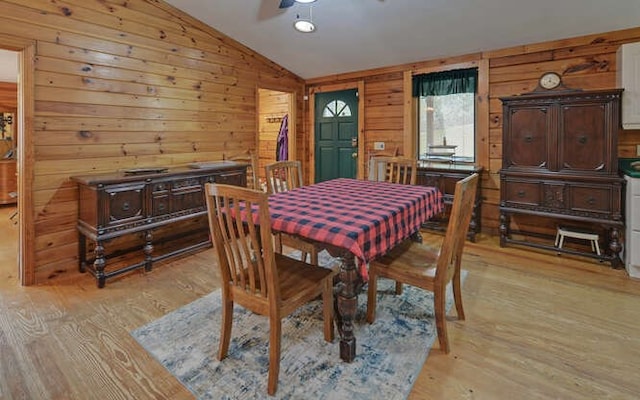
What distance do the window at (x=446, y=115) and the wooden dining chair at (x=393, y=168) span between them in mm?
1312

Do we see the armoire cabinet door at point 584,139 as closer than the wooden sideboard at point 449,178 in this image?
Yes

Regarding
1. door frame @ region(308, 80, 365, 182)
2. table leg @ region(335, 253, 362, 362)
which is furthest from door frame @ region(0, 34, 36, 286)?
door frame @ region(308, 80, 365, 182)

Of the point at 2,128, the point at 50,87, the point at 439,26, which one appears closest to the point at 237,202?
the point at 50,87

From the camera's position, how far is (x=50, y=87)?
116 inches

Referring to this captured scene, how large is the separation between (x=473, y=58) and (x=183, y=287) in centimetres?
397

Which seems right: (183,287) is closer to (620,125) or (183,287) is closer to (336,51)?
(336,51)

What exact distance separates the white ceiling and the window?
306mm

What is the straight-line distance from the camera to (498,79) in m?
4.05

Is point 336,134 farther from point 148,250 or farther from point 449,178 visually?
point 148,250

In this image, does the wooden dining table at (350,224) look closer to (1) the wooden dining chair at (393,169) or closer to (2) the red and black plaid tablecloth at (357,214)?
(2) the red and black plaid tablecloth at (357,214)

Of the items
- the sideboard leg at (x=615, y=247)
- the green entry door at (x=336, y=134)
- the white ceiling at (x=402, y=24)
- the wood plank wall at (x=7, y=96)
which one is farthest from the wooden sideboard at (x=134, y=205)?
the wood plank wall at (x=7, y=96)

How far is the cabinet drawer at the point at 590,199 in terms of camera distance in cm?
319

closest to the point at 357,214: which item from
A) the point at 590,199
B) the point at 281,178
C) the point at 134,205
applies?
the point at 281,178

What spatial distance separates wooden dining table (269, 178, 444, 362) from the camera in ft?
5.58
